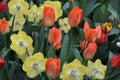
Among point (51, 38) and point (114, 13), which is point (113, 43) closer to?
point (114, 13)

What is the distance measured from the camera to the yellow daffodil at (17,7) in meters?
2.09

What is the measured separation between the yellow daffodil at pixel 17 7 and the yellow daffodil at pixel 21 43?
321 millimetres

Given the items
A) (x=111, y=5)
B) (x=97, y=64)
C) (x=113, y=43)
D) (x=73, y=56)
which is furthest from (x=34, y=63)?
(x=111, y=5)

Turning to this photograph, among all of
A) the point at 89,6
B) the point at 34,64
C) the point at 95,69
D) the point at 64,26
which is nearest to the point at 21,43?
the point at 34,64

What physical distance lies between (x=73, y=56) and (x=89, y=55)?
36 centimetres

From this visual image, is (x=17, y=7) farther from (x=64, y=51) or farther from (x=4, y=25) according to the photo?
(x=64, y=51)

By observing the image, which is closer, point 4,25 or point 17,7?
point 4,25

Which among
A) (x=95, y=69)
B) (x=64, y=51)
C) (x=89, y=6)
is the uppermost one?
(x=95, y=69)

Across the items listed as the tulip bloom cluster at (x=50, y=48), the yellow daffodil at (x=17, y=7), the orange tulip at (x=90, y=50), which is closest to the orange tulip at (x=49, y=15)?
the tulip bloom cluster at (x=50, y=48)

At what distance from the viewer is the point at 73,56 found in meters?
2.07

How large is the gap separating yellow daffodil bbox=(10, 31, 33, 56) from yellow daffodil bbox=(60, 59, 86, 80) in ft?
0.79

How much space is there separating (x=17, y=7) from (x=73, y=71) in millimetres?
638

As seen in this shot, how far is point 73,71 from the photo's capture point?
1635 mm

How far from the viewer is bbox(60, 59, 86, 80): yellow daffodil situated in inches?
63.8
